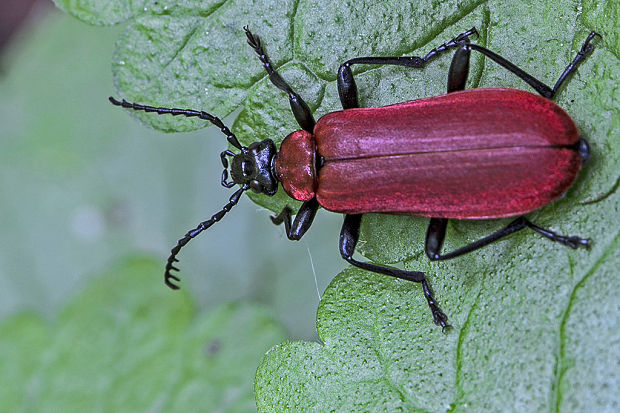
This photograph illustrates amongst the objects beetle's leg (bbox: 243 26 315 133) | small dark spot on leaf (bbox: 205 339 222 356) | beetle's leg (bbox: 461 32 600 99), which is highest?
beetle's leg (bbox: 243 26 315 133)

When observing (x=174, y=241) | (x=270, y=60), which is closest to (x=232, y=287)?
(x=174, y=241)

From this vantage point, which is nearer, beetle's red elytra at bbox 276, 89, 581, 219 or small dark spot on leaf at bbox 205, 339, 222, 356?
beetle's red elytra at bbox 276, 89, 581, 219

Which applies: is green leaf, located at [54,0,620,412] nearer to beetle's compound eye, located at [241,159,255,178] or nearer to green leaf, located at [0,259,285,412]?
beetle's compound eye, located at [241,159,255,178]

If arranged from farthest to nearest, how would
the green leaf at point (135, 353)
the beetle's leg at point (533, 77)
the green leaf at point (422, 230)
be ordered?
the green leaf at point (135, 353) → the beetle's leg at point (533, 77) → the green leaf at point (422, 230)

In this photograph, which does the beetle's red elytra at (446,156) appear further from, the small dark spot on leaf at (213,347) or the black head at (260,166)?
the small dark spot on leaf at (213,347)

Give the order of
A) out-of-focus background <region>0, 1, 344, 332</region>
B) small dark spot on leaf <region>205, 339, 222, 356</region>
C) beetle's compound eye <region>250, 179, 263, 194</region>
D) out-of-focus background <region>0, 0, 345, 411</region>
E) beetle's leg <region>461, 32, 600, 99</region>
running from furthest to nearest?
1. out-of-focus background <region>0, 1, 344, 332</region>
2. out-of-focus background <region>0, 0, 345, 411</region>
3. small dark spot on leaf <region>205, 339, 222, 356</region>
4. beetle's compound eye <region>250, 179, 263, 194</region>
5. beetle's leg <region>461, 32, 600, 99</region>

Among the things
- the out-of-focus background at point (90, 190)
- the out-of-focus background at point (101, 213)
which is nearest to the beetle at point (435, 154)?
the out-of-focus background at point (101, 213)

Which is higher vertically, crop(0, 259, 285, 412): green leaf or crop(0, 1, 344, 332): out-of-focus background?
crop(0, 1, 344, 332): out-of-focus background

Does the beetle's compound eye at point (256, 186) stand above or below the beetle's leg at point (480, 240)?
above

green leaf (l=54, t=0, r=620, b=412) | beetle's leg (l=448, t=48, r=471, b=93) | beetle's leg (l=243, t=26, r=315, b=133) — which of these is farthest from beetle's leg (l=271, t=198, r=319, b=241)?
beetle's leg (l=448, t=48, r=471, b=93)
